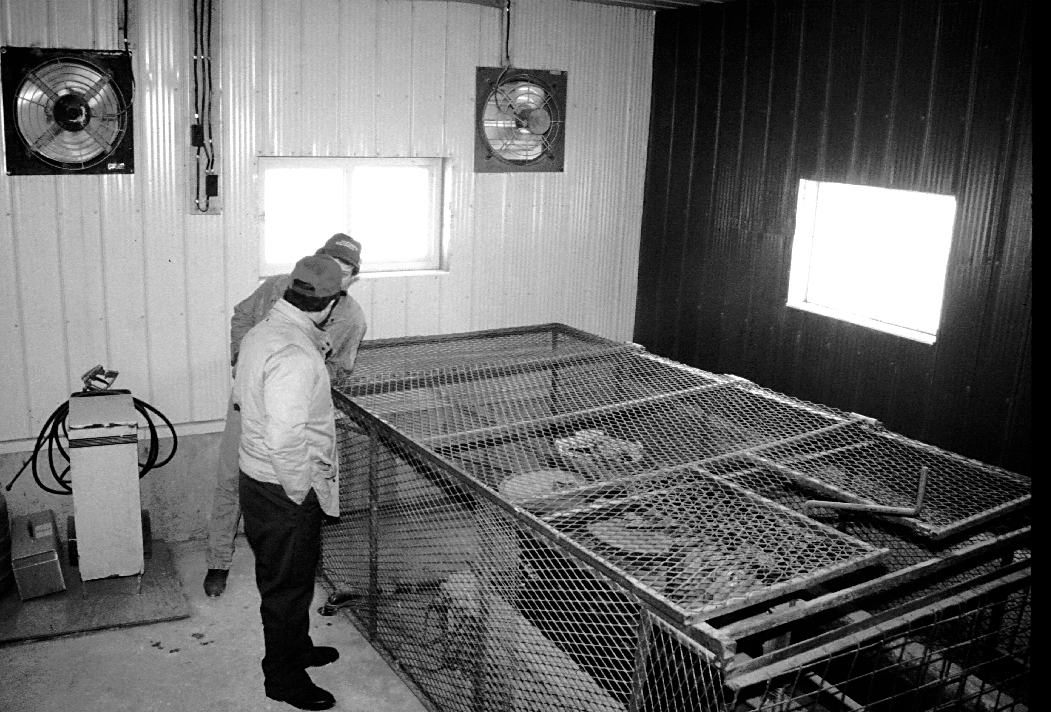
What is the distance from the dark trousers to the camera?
3.96 meters

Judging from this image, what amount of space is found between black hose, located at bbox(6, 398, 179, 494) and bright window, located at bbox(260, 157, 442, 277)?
1112 mm

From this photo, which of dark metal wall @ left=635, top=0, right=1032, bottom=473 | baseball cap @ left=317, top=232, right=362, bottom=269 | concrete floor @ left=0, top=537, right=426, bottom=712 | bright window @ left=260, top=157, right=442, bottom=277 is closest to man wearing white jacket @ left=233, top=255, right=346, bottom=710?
concrete floor @ left=0, top=537, right=426, bottom=712

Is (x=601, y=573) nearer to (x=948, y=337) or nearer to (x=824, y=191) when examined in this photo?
(x=948, y=337)

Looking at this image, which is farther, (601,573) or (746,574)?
(746,574)

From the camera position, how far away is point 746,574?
3176 mm

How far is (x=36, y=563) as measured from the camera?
4.96 metres

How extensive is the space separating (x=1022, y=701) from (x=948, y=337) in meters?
2.11

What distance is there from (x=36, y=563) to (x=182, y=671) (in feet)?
3.66

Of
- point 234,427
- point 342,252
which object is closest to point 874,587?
point 342,252

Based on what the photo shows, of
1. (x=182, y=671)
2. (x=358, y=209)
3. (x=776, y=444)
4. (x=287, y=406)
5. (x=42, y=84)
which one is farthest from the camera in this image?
(x=358, y=209)

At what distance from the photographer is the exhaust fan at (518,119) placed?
6406mm

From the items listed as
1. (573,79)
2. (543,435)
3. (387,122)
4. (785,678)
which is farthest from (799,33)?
(785,678)

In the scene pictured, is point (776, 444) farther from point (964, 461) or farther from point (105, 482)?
point (105, 482)

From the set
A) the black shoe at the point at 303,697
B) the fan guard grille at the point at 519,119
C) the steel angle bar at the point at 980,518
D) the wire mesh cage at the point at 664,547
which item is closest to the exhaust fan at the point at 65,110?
the wire mesh cage at the point at 664,547
